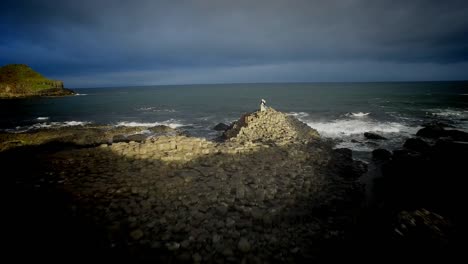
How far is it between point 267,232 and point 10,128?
138 ft

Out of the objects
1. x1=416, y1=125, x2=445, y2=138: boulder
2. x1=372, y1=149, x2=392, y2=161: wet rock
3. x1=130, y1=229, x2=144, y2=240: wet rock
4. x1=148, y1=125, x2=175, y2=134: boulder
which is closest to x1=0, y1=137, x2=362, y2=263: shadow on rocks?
x1=130, y1=229, x2=144, y2=240: wet rock

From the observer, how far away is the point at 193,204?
9383 mm

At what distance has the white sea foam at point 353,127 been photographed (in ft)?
92.2

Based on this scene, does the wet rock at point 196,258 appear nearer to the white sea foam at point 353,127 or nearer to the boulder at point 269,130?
the boulder at point 269,130

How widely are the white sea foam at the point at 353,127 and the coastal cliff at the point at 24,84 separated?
122 m

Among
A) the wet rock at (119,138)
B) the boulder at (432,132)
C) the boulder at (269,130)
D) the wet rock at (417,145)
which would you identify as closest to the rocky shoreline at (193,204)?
the boulder at (269,130)

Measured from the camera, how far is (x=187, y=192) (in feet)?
33.4

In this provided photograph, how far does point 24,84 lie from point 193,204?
14486cm

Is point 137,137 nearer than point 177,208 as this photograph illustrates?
No

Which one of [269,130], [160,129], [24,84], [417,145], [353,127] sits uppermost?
[24,84]

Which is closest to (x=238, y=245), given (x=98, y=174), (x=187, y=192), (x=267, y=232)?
(x=267, y=232)

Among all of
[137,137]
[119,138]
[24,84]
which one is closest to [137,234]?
[137,137]

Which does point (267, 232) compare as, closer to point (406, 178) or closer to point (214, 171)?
point (214, 171)

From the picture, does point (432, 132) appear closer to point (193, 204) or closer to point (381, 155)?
point (381, 155)
